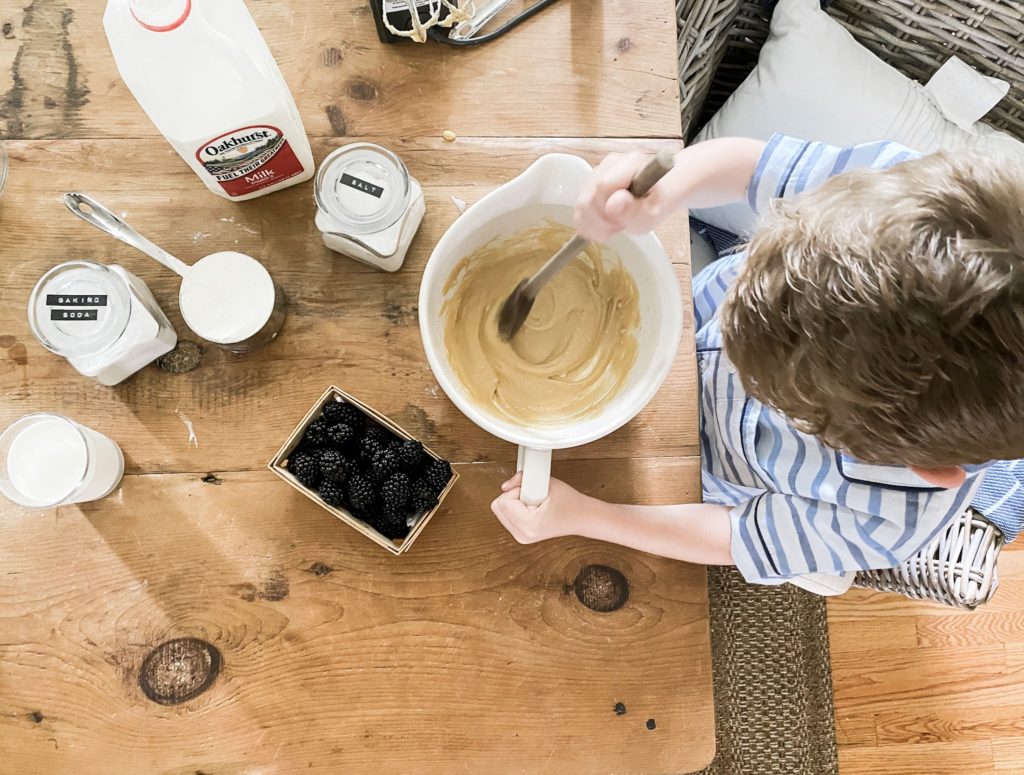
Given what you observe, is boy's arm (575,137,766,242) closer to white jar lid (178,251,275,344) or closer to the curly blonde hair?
the curly blonde hair

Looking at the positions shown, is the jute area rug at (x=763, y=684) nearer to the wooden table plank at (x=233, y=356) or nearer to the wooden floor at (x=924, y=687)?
the wooden floor at (x=924, y=687)

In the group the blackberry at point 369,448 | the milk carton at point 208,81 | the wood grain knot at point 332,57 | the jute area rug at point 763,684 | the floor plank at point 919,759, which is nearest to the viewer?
the milk carton at point 208,81

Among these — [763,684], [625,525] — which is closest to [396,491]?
[625,525]

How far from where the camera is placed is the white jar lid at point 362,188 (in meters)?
0.77

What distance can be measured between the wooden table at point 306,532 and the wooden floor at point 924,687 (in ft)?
2.90

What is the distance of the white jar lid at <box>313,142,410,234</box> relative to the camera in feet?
2.51

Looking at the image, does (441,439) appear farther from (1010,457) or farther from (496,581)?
(1010,457)

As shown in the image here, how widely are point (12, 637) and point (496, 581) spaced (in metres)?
0.51

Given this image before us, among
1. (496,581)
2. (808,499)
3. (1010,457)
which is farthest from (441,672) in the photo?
(1010,457)

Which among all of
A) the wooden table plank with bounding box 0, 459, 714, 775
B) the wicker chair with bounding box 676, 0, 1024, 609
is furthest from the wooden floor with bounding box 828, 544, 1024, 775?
the wooden table plank with bounding box 0, 459, 714, 775

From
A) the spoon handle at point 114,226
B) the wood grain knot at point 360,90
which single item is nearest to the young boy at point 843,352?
the wood grain knot at point 360,90

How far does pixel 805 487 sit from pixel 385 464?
457 millimetres

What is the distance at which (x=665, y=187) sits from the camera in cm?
80

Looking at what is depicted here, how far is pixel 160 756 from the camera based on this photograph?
2.53 ft
